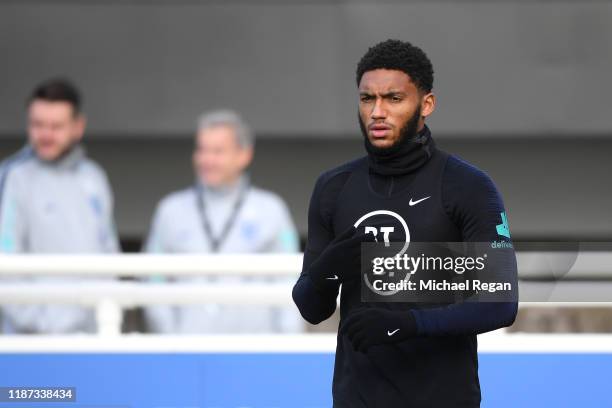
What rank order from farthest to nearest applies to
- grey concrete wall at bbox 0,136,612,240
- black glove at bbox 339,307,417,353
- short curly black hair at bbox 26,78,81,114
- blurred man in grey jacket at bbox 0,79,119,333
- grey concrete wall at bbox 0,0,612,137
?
1. grey concrete wall at bbox 0,136,612,240
2. grey concrete wall at bbox 0,0,612,137
3. short curly black hair at bbox 26,78,81,114
4. blurred man in grey jacket at bbox 0,79,119,333
5. black glove at bbox 339,307,417,353

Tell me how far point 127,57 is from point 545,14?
116 inches

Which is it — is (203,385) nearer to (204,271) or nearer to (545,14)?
(204,271)

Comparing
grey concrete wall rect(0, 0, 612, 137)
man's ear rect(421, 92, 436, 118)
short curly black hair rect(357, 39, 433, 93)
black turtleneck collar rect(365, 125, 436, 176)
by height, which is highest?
grey concrete wall rect(0, 0, 612, 137)

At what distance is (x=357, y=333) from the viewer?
2.78 meters

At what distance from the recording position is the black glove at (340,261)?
9.27 ft

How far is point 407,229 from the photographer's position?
2881 millimetres

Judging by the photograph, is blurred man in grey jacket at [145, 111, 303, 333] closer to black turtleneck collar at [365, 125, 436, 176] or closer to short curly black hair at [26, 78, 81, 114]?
short curly black hair at [26, 78, 81, 114]

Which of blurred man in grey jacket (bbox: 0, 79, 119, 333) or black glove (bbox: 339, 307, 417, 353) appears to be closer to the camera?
black glove (bbox: 339, 307, 417, 353)

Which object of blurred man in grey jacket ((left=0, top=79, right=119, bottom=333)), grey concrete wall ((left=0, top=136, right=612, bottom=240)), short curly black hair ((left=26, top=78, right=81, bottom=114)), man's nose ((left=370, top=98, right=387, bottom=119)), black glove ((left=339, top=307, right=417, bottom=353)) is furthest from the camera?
grey concrete wall ((left=0, top=136, right=612, bottom=240))

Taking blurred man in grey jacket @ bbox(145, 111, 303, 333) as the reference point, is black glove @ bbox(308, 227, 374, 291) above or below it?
below

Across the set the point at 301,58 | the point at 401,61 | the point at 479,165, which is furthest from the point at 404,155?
the point at 479,165

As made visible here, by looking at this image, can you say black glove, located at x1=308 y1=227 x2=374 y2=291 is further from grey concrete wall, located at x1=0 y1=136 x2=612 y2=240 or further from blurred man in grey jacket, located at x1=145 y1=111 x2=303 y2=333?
grey concrete wall, located at x1=0 y1=136 x2=612 y2=240

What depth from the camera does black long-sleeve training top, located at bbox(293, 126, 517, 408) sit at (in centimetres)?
284

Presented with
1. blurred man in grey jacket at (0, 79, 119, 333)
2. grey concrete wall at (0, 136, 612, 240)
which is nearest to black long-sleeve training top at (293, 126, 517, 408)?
blurred man in grey jacket at (0, 79, 119, 333)
